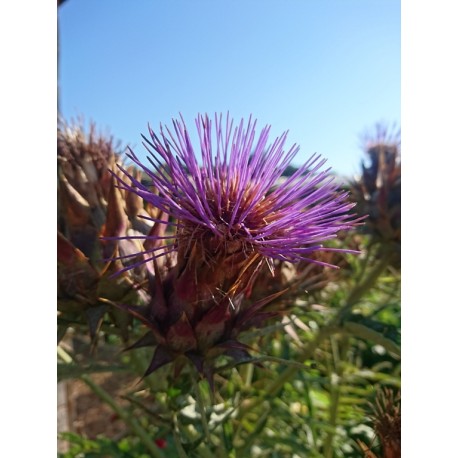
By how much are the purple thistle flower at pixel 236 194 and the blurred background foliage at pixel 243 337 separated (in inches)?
2.2

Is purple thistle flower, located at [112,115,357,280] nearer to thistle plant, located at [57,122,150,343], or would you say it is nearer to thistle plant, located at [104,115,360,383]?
thistle plant, located at [104,115,360,383]

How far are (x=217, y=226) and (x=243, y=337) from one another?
15cm

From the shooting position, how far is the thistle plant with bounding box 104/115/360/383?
572 mm

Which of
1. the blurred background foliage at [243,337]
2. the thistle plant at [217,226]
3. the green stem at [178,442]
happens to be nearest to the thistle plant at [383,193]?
the blurred background foliage at [243,337]

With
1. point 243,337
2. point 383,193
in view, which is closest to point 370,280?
point 383,193

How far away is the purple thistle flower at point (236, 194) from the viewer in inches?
22.4

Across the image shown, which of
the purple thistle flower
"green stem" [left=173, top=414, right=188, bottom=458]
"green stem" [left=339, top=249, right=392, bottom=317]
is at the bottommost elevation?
"green stem" [left=173, top=414, right=188, bottom=458]

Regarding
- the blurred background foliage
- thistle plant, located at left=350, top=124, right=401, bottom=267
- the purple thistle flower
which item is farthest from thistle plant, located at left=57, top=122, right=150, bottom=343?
thistle plant, located at left=350, top=124, right=401, bottom=267

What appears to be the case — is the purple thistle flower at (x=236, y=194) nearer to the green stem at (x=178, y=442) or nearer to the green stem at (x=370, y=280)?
the green stem at (x=178, y=442)

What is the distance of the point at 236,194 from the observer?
61cm

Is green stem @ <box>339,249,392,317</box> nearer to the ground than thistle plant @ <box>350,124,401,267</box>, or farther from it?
nearer to the ground

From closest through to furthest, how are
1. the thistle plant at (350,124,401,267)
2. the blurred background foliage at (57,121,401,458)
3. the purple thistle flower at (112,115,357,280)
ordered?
the purple thistle flower at (112,115,357,280)
the blurred background foliage at (57,121,401,458)
the thistle plant at (350,124,401,267)

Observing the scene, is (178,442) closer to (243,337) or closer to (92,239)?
(243,337)
